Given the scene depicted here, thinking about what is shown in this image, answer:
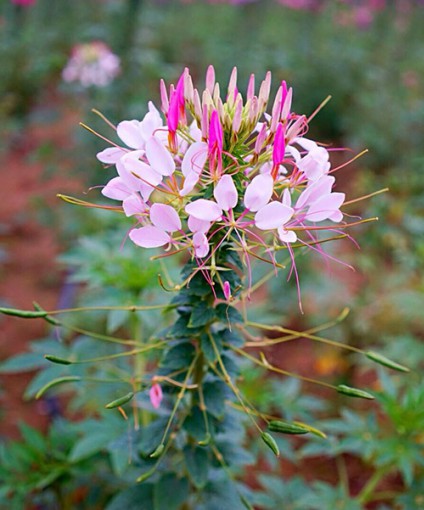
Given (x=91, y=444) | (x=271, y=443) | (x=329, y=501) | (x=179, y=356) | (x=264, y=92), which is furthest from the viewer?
(x=329, y=501)

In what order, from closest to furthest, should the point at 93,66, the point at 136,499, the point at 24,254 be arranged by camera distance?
the point at 136,499 < the point at 93,66 < the point at 24,254

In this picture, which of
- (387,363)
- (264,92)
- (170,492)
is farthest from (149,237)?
(170,492)

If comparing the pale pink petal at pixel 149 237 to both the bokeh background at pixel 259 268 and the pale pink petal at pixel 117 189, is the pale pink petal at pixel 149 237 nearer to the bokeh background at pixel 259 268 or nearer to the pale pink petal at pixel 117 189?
the pale pink petal at pixel 117 189

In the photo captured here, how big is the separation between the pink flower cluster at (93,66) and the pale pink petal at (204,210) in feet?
7.12

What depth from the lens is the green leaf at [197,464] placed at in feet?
3.00

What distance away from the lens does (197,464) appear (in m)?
0.94

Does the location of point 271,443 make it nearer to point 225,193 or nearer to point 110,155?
point 225,193

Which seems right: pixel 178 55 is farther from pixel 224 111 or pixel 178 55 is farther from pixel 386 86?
pixel 224 111

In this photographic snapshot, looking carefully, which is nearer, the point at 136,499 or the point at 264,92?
the point at 264,92

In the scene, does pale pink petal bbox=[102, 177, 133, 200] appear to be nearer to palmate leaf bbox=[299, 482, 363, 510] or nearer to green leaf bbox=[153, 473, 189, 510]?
green leaf bbox=[153, 473, 189, 510]

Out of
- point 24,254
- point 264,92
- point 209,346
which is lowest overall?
point 24,254

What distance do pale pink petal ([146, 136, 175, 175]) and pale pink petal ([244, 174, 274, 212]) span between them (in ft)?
0.35

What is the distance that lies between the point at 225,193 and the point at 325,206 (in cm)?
15

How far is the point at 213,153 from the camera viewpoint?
0.72 m
